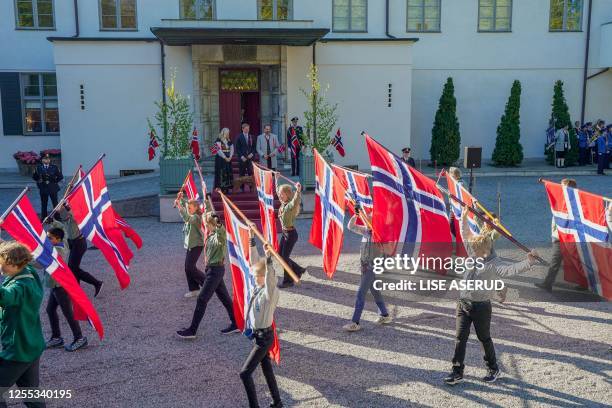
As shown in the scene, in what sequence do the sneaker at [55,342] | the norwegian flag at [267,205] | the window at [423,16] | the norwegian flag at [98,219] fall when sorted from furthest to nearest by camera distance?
1. the window at [423,16]
2. the norwegian flag at [267,205]
3. the norwegian flag at [98,219]
4. the sneaker at [55,342]

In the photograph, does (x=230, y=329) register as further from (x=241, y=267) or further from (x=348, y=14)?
(x=348, y=14)

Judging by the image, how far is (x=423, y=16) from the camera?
75.4 ft

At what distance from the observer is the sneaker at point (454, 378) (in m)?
6.79

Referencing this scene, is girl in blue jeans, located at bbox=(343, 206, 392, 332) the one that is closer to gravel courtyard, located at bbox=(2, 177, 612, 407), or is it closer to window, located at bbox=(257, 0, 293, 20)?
gravel courtyard, located at bbox=(2, 177, 612, 407)

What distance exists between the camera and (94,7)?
21.1m

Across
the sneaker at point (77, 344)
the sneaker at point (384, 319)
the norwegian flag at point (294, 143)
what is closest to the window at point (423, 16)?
the norwegian flag at point (294, 143)

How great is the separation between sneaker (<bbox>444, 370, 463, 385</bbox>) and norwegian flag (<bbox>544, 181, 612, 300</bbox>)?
277 cm

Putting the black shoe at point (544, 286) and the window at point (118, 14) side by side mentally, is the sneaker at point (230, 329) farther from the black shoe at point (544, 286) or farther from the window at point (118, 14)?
the window at point (118, 14)

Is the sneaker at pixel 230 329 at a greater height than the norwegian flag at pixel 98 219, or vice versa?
the norwegian flag at pixel 98 219

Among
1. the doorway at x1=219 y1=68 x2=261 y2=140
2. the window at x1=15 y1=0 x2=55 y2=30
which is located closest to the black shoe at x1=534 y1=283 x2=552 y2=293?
the doorway at x1=219 y1=68 x2=261 y2=140

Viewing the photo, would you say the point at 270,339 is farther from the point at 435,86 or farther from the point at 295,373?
the point at 435,86

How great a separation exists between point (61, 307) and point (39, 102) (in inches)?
647

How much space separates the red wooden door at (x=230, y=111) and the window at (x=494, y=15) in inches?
379

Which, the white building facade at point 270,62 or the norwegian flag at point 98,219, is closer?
the norwegian flag at point 98,219
